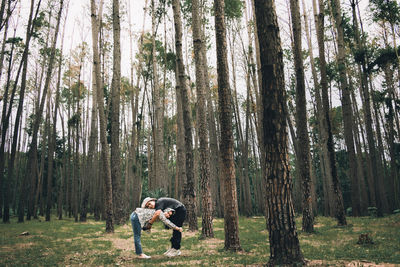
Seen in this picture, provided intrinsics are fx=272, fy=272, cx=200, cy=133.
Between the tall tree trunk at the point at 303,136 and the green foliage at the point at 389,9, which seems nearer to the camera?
the tall tree trunk at the point at 303,136

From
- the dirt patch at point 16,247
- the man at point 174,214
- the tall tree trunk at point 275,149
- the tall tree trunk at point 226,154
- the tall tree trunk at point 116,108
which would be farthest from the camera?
the tall tree trunk at point 116,108

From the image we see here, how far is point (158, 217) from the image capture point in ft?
19.2

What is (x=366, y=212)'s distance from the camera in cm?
1570

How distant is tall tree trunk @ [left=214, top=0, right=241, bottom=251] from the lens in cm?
623

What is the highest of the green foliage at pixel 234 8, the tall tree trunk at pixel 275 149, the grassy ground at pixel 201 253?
the green foliage at pixel 234 8

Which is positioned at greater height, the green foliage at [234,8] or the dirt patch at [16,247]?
the green foliage at [234,8]

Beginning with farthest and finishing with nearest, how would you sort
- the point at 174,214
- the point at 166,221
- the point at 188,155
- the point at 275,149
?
the point at 188,155 < the point at 174,214 < the point at 166,221 < the point at 275,149

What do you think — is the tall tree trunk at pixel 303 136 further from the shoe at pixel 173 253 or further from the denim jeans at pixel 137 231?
the denim jeans at pixel 137 231

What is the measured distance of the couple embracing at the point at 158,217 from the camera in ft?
19.1

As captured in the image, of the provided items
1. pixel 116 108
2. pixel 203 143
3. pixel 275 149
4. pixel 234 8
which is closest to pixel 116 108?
pixel 116 108

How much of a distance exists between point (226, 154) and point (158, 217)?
2.06 meters

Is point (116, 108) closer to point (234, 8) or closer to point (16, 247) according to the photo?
point (16, 247)

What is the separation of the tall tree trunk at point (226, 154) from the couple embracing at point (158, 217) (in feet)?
3.59

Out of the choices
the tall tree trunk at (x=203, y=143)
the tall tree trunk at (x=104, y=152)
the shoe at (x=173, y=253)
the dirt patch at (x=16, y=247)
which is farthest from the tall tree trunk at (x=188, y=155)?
the dirt patch at (x=16, y=247)
